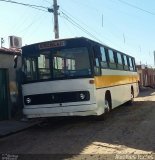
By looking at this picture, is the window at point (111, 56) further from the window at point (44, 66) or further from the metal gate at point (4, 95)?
the metal gate at point (4, 95)

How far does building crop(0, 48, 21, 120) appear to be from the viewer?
1827 cm

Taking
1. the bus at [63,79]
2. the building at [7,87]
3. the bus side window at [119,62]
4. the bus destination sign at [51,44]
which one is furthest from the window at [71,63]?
the bus side window at [119,62]

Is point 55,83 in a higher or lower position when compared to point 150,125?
higher

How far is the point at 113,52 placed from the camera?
18.9 meters

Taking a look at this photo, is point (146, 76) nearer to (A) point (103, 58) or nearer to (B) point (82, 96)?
(A) point (103, 58)

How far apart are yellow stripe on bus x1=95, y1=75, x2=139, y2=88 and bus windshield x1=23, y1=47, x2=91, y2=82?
765 mm

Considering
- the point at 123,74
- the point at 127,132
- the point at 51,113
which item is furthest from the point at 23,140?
the point at 123,74

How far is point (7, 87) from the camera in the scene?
18.6m

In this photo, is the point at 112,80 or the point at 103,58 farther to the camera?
the point at 112,80

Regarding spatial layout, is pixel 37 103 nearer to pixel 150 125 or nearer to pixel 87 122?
pixel 87 122

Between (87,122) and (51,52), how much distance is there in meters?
2.88

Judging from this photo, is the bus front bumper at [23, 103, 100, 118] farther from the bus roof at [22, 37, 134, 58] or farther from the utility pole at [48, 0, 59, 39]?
the utility pole at [48, 0, 59, 39]

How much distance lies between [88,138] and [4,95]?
7.59 meters

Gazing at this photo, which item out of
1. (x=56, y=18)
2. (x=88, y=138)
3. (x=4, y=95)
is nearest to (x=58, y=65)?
(x=88, y=138)
